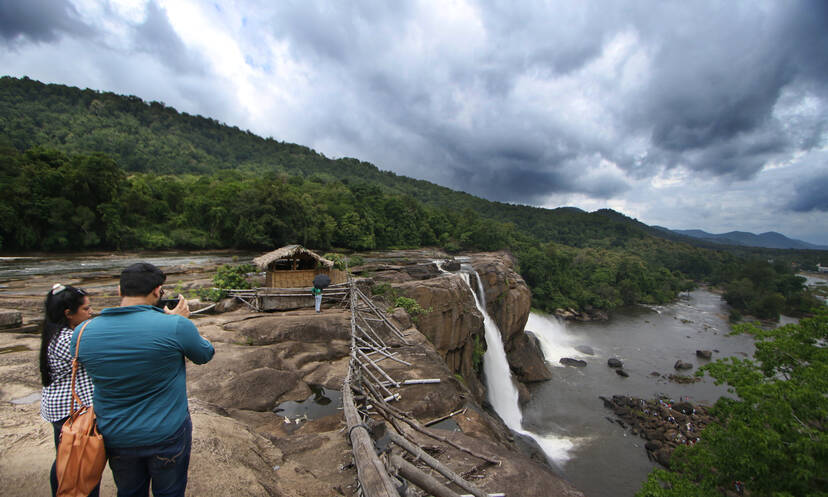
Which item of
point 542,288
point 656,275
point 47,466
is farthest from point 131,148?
point 656,275

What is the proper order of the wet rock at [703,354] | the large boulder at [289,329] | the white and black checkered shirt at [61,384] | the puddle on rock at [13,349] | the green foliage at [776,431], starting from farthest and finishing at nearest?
the wet rock at [703,354] → the large boulder at [289,329] → the green foliage at [776,431] → the puddle on rock at [13,349] → the white and black checkered shirt at [61,384]

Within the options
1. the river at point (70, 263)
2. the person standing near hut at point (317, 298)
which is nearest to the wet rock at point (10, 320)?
the person standing near hut at point (317, 298)

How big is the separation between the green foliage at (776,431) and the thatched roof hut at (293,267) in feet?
40.2

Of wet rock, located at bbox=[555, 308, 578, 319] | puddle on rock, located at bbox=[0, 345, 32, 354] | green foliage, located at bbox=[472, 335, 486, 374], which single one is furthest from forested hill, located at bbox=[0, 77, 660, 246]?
wet rock, located at bbox=[555, 308, 578, 319]

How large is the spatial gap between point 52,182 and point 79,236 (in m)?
4.44

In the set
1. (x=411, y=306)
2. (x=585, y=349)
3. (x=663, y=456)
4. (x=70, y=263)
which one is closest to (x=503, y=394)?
(x=663, y=456)

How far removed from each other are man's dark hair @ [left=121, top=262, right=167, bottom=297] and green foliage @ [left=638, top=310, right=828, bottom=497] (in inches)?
461

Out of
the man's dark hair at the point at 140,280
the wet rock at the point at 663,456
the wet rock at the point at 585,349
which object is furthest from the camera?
the wet rock at the point at 585,349

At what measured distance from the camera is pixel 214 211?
35750mm

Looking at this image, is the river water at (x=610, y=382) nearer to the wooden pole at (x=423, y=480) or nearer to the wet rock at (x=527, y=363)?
the wet rock at (x=527, y=363)

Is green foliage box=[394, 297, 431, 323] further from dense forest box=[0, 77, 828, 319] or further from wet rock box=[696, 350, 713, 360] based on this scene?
wet rock box=[696, 350, 713, 360]

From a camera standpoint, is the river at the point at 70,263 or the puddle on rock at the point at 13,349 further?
the river at the point at 70,263

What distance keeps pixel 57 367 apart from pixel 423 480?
3.16m

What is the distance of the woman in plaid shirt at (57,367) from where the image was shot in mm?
2271
